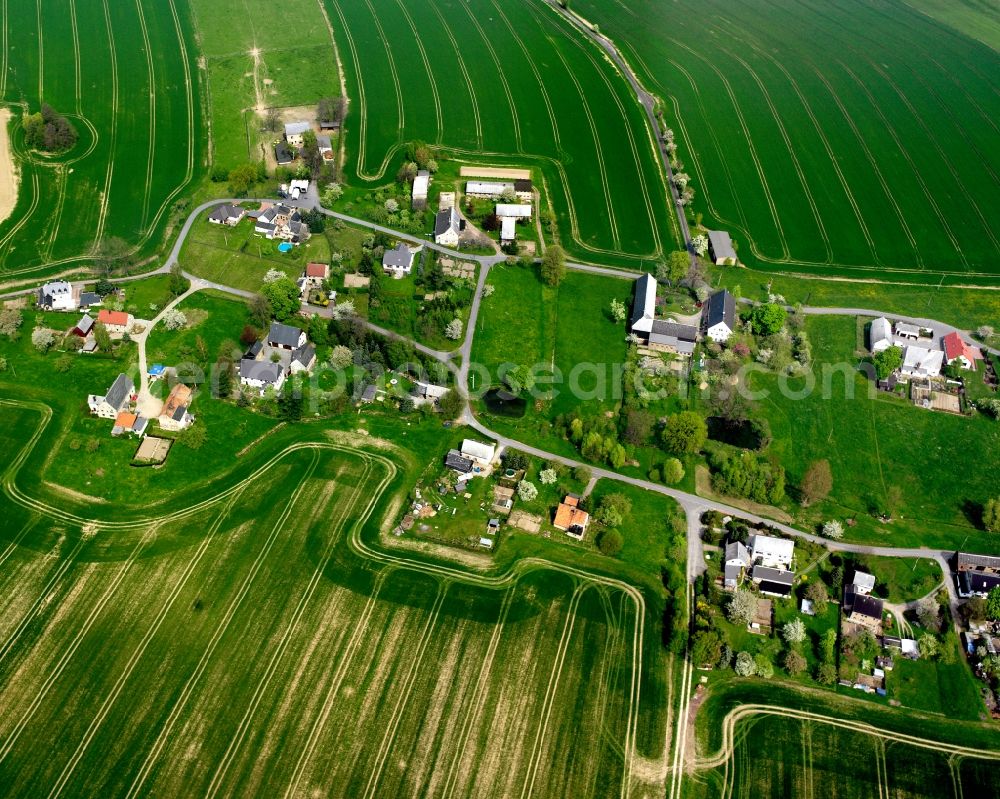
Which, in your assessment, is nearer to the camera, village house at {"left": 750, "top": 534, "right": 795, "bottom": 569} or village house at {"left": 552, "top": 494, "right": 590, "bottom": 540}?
village house at {"left": 750, "top": 534, "right": 795, "bottom": 569}

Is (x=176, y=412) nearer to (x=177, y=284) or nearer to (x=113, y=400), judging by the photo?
(x=113, y=400)

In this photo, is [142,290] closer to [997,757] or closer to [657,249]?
[657,249]

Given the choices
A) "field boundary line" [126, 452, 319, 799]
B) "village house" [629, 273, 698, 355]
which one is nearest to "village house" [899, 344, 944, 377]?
"village house" [629, 273, 698, 355]

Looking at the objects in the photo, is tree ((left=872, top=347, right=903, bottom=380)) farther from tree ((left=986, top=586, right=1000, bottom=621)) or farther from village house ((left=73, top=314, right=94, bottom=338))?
village house ((left=73, top=314, right=94, bottom=338))

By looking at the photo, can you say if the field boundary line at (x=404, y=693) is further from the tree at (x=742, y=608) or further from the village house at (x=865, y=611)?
the village house at (x=865, y=611)

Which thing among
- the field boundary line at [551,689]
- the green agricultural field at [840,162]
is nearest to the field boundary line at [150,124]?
the field boundary line at [551,689]

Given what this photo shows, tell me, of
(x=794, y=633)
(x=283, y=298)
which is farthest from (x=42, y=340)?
(x=794, y=633)
